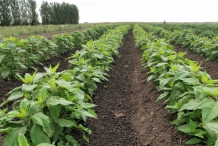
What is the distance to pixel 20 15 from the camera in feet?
109

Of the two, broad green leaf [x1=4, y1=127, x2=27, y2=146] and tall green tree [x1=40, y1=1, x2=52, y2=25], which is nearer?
broad green leaf [x1=4, y1=127, x2=27, y2=146]

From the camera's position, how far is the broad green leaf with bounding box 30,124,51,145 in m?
1.81

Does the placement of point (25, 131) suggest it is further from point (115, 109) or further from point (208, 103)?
point (115, 109)

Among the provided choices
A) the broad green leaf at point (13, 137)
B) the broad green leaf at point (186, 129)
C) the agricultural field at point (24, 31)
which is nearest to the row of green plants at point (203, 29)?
the broad green leaf at point (186, 129)

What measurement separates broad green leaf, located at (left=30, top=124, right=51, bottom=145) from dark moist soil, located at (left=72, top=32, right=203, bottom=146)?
83cm

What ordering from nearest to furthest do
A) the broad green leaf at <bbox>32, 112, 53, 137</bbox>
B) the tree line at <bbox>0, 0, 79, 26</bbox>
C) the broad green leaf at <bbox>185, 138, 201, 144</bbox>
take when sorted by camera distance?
1. the broad green leaf at <bbox>32, 112, 53, 137</bbox>
2. the broad green leaf at <bbox>185, 138, 201, 144</bbox>
3. the tree line at <bbox>0, 0, 79, 26</bbox>

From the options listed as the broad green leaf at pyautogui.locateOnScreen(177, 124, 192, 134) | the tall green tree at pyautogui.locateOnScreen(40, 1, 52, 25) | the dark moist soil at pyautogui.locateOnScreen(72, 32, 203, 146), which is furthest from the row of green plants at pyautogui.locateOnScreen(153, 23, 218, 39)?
the tall green tree at pyautogui.locateOnScreen(40, 1, 52, 25)

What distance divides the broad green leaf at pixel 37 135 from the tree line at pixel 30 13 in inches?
1295

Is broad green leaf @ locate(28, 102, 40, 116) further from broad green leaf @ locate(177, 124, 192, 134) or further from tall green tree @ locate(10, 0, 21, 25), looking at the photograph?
tall green tree @ locate(10, 0, 21, 25)

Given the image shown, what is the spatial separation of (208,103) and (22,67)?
4.20m

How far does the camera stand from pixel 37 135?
72.1 inches

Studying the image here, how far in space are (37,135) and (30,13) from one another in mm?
37353

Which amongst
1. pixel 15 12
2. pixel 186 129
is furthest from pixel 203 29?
pixel 186 129

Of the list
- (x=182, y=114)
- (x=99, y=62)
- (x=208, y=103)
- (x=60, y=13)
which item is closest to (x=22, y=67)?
(x=99, y=62)
